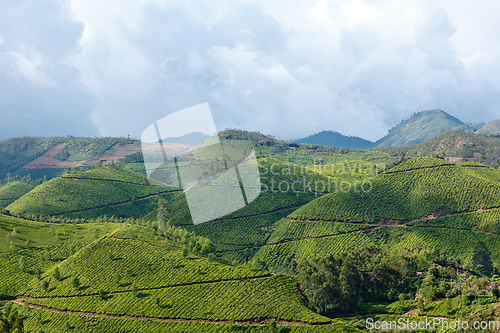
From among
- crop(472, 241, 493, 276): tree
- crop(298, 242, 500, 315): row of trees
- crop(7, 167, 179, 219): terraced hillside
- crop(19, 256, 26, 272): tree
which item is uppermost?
crop(7, 167, 179, 219): terraced hillside

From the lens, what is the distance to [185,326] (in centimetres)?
5922

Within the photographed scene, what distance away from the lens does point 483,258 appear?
312ft

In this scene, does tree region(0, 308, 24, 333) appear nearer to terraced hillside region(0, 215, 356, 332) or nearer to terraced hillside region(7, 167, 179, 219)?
terraced hillside region(0, 215, 356, 332)

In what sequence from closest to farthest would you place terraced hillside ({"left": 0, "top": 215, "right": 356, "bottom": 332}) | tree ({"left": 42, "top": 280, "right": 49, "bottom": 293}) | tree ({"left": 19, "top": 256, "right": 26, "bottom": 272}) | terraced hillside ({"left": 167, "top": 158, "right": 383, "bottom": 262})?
terraced hillside ({"left": 0, "top": 215, "right": 356, "bottom": 332})
tree ({"left": 42, "top": 280, "right": 49, "bottom": 293})
tree ({"left": 19, "top": 256, "right": 26, "bottom": 272})
terraced hillside ({"left": 167, "top": 158, "right": 383, "bottom": 262})

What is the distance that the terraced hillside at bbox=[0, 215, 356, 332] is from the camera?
196 feet

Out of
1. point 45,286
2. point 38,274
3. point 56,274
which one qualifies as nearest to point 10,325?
point 45,286

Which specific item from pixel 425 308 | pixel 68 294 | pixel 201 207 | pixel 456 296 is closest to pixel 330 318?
pixel 425 308

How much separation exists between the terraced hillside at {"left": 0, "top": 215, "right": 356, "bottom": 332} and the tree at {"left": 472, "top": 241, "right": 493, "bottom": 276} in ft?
171

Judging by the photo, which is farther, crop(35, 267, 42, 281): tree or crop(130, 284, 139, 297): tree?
crop(35, 267, 42, 281): tree

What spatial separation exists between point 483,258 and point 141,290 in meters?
81.0

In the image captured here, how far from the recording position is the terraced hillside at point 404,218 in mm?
105062

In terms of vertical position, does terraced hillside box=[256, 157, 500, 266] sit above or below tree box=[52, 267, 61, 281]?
below

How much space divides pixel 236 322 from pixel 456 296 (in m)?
33.7

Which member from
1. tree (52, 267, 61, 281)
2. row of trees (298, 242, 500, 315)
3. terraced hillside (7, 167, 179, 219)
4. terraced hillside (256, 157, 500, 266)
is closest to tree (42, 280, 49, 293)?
tree (52, 267, 61, 281)
